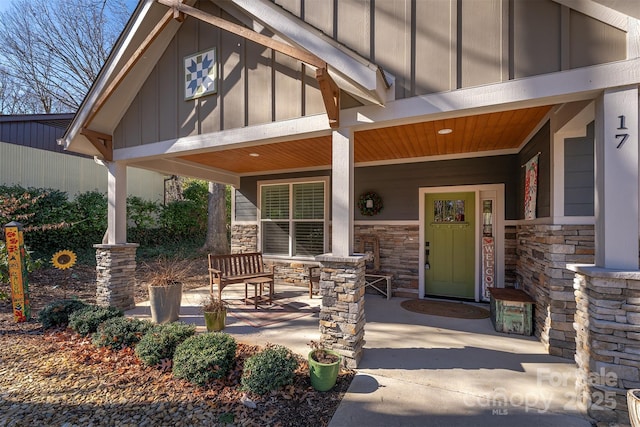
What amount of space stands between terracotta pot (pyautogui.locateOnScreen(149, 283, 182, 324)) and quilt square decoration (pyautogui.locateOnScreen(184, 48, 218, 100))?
289 cm

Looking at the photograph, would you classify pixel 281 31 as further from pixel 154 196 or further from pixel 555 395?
pixel 154 196

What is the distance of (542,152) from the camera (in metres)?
3.80

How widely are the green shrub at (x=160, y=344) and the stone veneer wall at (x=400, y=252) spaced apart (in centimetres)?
396

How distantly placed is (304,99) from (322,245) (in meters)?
3.94

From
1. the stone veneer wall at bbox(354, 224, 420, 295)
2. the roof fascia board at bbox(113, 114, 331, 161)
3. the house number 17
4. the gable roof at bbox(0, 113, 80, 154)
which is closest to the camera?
the house number 17

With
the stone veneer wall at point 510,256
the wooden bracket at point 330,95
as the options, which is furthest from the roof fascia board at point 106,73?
the stone veneer wall at point 510,256

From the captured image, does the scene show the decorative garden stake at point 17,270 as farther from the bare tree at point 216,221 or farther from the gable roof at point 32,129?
the gable roof at point 32,129

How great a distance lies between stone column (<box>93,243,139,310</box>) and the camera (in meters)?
5.02

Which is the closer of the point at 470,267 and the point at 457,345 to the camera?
the point at 457,345

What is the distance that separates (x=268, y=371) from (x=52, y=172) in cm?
1140

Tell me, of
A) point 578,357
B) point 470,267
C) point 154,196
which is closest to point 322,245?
point 470,267

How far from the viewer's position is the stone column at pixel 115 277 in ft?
16.5

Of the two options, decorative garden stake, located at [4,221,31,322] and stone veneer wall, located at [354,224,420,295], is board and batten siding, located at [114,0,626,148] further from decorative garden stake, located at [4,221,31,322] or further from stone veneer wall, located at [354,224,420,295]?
stone veneer wall, located at [354,224,420,295]

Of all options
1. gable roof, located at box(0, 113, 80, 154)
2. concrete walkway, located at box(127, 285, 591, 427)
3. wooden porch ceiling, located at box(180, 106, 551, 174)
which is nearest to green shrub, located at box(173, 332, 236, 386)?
concrete walkway, located at box(127, 285, 591, 427)
